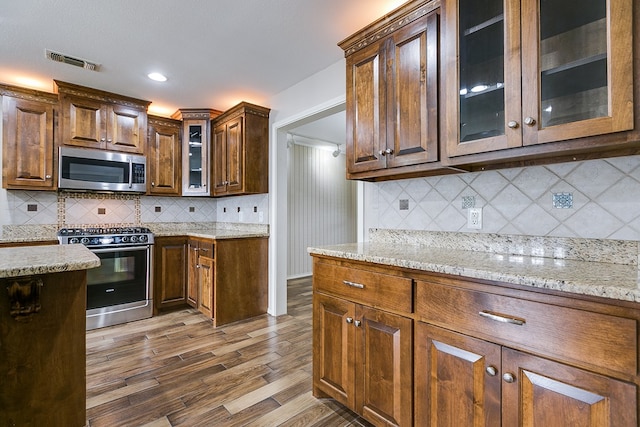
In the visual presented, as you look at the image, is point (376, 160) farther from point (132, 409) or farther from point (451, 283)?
point (132, 409)

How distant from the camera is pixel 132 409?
177 cm

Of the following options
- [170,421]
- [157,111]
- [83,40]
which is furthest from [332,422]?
[157,111]

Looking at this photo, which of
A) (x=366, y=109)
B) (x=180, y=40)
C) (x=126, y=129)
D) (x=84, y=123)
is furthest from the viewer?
(x=126, y=129)

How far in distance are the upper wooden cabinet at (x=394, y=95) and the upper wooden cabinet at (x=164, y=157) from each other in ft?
9.19

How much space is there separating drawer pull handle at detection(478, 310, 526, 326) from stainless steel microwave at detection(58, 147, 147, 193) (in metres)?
3.70

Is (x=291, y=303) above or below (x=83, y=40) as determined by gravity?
below

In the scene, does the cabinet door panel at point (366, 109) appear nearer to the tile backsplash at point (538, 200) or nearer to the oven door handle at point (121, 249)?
the tile backsplash at point (538, 200)

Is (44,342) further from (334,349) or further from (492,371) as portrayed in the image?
(492,371)

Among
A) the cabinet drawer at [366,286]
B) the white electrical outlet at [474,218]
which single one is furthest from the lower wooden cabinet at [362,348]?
the white electrical outlet at [474,218]

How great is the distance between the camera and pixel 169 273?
11.5 ft

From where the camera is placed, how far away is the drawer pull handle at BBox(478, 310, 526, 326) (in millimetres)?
1017

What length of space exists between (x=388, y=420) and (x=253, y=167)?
2.69m

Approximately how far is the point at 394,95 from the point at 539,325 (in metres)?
1.30

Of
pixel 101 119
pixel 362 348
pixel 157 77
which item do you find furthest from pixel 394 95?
pixel 101 119
